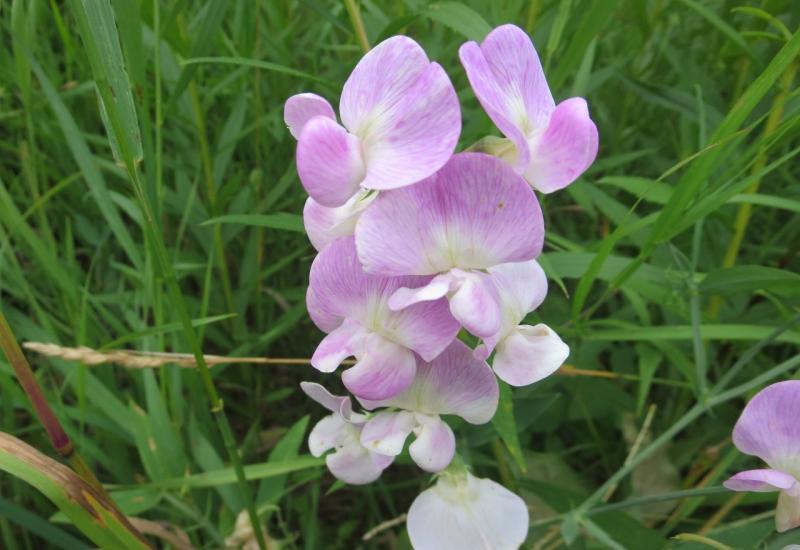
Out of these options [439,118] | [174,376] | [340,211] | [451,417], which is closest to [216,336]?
[174,376]

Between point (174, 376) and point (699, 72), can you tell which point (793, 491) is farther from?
point (699, 72)

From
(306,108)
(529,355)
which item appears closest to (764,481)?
(529,355)

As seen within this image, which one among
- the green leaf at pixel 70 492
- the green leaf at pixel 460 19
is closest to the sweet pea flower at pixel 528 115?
the green leaf at pixel 460 19

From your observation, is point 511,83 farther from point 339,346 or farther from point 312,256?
point 312,256

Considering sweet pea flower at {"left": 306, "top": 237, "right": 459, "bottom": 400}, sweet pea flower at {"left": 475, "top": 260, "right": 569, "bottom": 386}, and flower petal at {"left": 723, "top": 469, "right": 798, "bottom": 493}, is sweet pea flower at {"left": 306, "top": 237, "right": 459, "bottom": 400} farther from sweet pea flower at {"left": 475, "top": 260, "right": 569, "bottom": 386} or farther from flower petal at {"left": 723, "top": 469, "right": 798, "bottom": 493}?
flower petal at {"left": 723, "top": 469, "right": 798, "bottom": 493}

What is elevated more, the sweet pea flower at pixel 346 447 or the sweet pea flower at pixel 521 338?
the sweet pea flower at pixel 521 338

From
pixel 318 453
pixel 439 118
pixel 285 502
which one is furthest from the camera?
pixel 285 502

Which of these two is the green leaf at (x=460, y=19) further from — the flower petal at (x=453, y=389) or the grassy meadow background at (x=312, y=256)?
the flower petal at (x=453, y=389)

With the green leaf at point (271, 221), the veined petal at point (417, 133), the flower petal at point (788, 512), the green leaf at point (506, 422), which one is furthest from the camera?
the green leaf at point (271, 221)
